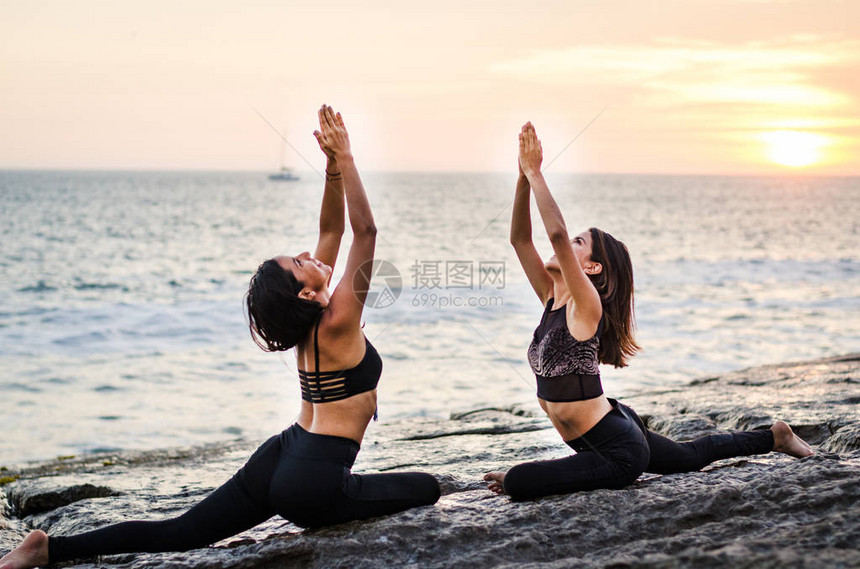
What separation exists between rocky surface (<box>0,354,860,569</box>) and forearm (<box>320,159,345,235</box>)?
159 cm

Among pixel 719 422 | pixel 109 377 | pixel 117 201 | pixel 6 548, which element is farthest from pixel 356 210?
pixel 117 201

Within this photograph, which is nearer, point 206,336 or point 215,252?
point 206,336

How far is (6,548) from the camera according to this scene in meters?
4.03

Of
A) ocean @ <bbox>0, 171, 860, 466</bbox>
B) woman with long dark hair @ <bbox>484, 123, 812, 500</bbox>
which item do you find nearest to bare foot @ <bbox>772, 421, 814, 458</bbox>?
woman with long dark hair @ <bbox>484, 123, 812, 500</bbox>

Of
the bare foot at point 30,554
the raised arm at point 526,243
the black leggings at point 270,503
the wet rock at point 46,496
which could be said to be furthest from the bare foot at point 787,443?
the wet rock at point 46,496

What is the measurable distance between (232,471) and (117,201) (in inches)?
2879

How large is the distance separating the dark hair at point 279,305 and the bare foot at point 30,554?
1.28 meters

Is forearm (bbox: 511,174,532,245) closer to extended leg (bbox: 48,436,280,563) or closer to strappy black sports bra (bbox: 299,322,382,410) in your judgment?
strappy black sports bra (bbox: 299,322,382,410)

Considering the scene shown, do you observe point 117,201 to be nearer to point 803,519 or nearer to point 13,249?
point 13,249

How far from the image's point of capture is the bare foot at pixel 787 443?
4.17 m

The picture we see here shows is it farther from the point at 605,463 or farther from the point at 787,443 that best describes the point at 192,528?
the point at 787,443

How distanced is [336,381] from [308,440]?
0.30 metres

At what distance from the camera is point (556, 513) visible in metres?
3.49

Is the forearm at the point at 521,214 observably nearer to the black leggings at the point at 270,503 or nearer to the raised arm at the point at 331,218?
the raised arm at the point at 331,218
